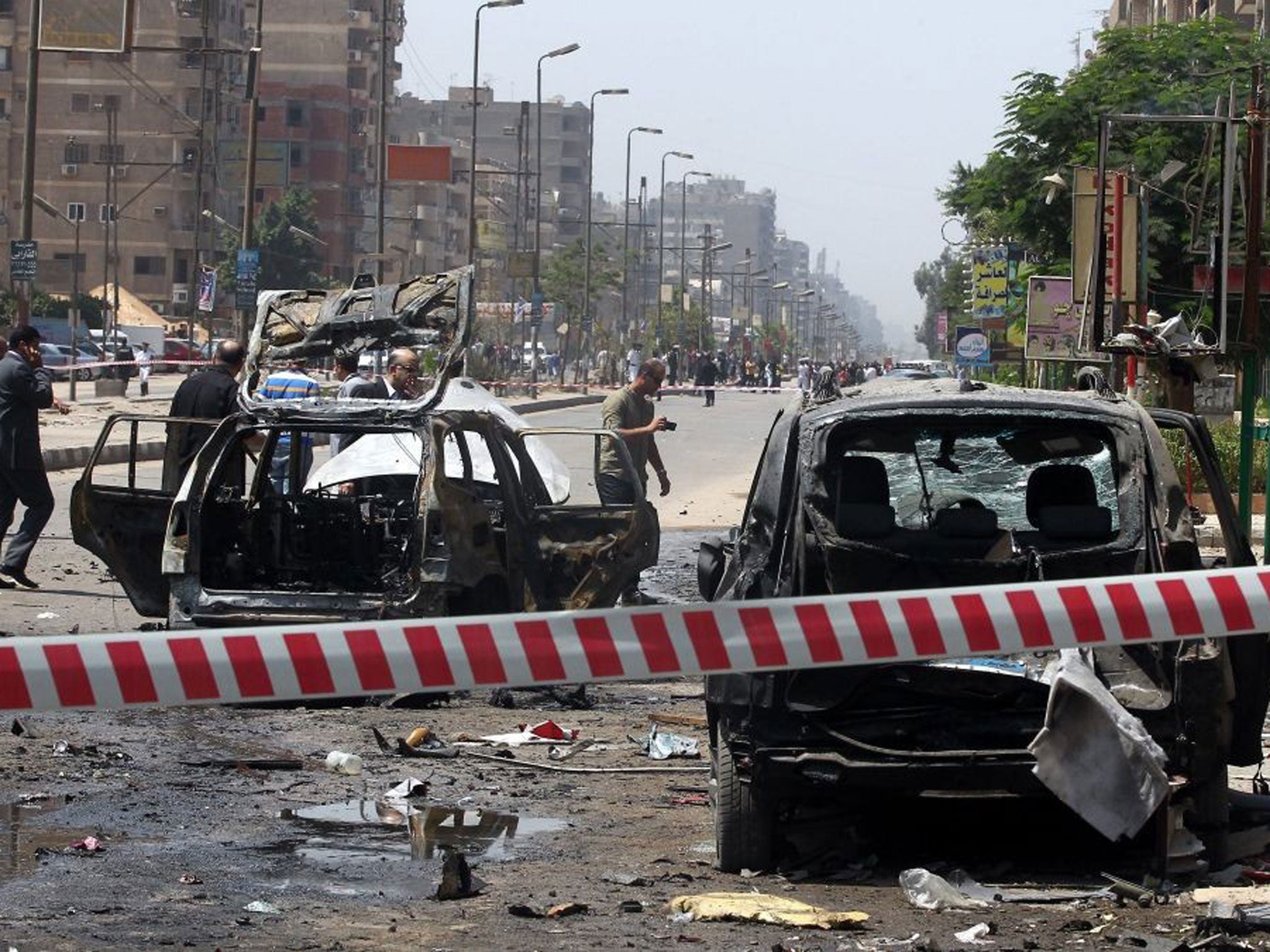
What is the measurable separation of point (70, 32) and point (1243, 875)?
69.8ft

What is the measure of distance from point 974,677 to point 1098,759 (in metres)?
0.51

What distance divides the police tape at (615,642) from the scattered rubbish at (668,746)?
12.8 feet

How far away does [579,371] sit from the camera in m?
88.1

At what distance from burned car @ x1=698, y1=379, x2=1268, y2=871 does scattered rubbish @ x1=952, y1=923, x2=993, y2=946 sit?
2.10 ft

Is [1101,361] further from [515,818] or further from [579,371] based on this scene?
[579,371]

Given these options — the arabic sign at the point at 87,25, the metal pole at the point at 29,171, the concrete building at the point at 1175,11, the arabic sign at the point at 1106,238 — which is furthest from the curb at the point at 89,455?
the concrete building at the point at 1175,11

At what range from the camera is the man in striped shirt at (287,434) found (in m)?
13.0

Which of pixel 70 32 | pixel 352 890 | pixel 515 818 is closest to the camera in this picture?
pixel 352 890

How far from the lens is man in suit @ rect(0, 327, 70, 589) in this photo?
49.4 ft

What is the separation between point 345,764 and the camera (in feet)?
28.6

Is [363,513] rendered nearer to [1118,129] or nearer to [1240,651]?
[1240,651]

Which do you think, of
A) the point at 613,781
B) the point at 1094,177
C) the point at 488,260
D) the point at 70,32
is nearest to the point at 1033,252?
the point at 1094,177

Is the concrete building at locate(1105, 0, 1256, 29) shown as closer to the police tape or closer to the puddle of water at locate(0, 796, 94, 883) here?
the puddle of water at locate(0, 796, 94, 883)

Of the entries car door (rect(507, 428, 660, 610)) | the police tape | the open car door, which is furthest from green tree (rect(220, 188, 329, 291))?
the police tape
